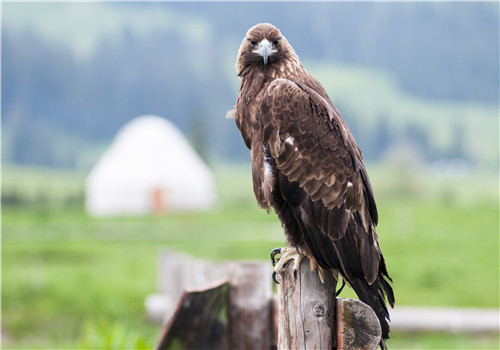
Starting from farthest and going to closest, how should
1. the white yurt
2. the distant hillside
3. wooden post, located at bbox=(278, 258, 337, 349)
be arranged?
the distant hillside, the white yurt, wooden post, located at bbox=(278, 258, 337, 349)

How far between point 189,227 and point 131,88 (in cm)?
12596

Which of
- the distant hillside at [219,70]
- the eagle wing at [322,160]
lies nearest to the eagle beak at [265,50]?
the eagle wing at [322,160]

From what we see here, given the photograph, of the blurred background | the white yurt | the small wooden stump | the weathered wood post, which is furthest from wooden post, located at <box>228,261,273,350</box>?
the white yurt

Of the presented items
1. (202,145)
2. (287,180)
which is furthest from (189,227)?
(202,145)

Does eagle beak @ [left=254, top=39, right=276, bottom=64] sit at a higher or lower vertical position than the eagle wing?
higher

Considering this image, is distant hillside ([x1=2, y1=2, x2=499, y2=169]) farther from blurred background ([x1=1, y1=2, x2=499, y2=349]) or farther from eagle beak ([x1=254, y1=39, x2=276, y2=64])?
eagle beak ([x1=254, y1=39, x2=276, y2=64])

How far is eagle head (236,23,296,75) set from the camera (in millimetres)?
4797

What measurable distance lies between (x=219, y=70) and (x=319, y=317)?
5908 inches

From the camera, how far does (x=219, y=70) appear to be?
15212 cm

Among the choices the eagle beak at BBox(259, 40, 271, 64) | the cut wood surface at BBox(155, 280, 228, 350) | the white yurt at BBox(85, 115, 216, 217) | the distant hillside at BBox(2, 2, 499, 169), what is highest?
the distant hillside at BBox(2, 2, 499, 169)

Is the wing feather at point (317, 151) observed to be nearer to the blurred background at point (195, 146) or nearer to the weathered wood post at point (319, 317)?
the weathered wood post at point (319, 317)

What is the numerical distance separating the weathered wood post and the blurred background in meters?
3.21

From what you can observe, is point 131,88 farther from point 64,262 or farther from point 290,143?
point 290,143

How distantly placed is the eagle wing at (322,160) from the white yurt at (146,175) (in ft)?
112
